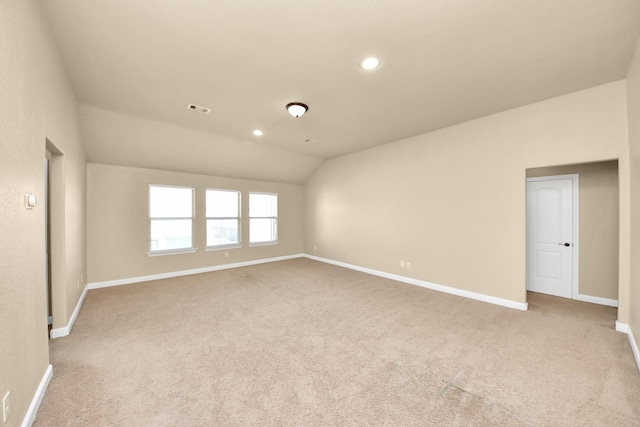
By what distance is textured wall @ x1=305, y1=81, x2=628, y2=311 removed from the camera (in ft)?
10.2

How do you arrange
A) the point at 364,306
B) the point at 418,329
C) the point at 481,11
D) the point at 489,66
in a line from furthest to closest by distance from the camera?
the point at 364,306
the point at 418,329
the point at 489,66
the point at 481,11

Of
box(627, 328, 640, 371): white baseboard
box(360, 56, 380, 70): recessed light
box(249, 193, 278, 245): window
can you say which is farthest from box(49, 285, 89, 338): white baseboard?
box(627, 328, 640, 371): white baseboard

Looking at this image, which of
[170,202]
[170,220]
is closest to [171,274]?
[170,220]

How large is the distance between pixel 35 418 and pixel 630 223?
5472mm

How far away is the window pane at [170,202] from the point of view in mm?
5309

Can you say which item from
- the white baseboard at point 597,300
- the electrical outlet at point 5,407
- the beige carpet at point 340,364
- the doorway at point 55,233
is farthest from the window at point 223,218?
the white baseboard at point 597,300

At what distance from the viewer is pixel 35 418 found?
1664 mm

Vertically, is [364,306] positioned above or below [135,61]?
below

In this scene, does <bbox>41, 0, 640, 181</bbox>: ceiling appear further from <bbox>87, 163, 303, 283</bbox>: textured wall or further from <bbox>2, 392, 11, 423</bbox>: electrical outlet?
<bbox>2, 392, 11, 423</bbox>: electrical outlet

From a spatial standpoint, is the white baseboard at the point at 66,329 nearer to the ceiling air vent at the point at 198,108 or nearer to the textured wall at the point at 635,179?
the ceiling air vent at the point at 198,108

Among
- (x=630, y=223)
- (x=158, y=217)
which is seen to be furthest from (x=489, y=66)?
(x=158, y=217)

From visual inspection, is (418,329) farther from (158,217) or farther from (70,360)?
(158,217)

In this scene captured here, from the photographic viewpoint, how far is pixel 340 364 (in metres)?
2.30

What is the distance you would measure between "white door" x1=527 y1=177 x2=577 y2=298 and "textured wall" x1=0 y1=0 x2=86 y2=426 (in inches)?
243
